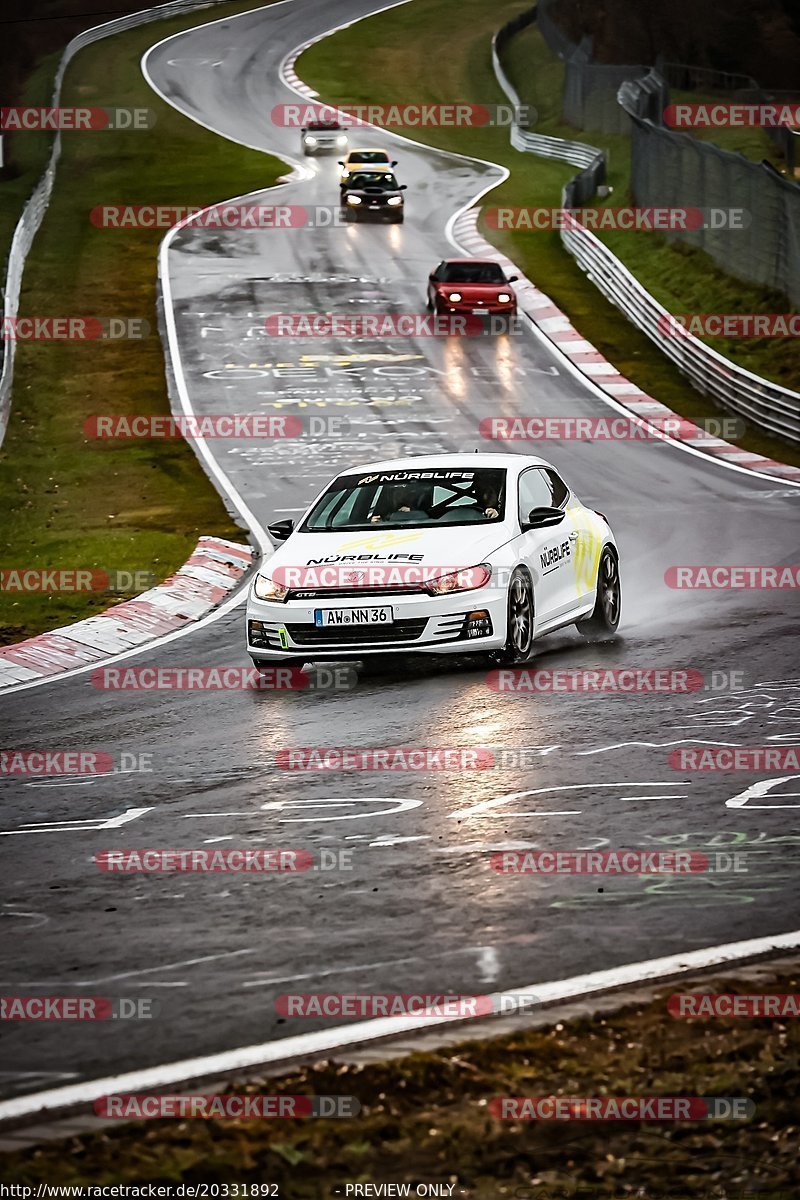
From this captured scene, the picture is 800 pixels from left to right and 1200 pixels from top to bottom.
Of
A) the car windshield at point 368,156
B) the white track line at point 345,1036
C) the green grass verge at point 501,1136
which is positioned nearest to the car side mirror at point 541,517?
the white track line at point 345,1036

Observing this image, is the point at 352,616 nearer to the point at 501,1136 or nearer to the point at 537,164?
the point at 501,1136

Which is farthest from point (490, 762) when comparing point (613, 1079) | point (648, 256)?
point (648, 256)

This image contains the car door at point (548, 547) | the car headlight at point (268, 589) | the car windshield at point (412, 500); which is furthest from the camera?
the car windshield at point (412, 500)

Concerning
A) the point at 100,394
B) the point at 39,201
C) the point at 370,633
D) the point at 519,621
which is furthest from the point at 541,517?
the point at 39,201

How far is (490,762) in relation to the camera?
32.2ft

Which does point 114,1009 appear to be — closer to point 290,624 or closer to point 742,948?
point 742,948

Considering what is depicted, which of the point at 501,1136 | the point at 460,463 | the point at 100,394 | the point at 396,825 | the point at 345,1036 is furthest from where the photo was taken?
the point at 100,394

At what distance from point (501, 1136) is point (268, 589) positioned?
26.5 feet

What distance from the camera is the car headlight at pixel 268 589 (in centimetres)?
1258

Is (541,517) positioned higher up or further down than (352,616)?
higher up

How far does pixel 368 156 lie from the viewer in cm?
5300

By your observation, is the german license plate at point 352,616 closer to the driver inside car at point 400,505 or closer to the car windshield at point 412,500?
the car windshield at point 412,500

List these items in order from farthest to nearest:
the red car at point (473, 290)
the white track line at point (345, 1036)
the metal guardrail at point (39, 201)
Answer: the red car at point (473, 290), the metal guardrail at point (39, 201), the white track line at point (345, 1036)

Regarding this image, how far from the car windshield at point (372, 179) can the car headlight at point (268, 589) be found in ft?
124
